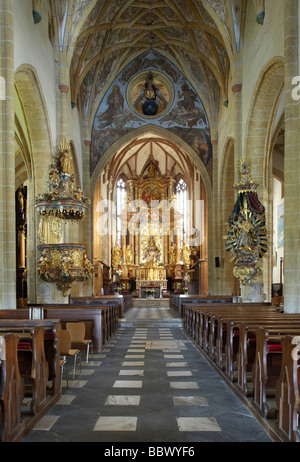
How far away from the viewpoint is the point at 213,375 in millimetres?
6984

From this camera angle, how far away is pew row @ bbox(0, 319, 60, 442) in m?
3.91

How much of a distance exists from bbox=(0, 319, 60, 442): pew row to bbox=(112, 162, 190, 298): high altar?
92.8ft

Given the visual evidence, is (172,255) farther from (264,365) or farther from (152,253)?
(264,365)

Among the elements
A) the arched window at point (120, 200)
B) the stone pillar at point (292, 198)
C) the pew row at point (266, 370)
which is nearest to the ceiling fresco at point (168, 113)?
the arched window at point (120, 200)

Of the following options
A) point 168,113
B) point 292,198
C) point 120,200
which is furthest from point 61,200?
point 120,200

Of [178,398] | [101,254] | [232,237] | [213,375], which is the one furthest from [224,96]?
[178,398]

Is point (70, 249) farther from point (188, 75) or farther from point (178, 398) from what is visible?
point (188, 75)

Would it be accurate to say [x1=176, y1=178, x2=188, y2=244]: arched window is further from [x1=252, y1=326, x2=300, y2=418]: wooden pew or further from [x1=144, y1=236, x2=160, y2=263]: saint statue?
[x1=252, y1=326, x2=300, y2=418]: wooden pew

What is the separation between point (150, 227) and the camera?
117ft

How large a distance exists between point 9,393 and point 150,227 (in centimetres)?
3178

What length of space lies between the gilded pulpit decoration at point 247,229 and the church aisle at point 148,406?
570 centimetres

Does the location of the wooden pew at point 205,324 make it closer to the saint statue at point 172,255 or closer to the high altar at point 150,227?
the saint statue at point 172,255

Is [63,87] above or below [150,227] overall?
above

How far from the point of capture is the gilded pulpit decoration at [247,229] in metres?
13.5
